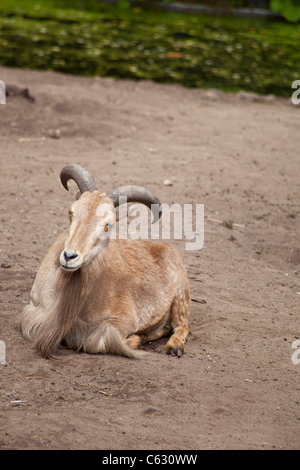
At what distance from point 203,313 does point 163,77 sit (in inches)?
406

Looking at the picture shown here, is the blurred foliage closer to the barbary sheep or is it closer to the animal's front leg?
the barbary sheep

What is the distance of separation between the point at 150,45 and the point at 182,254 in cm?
1305

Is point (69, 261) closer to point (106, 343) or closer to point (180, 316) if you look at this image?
point (106, 343)

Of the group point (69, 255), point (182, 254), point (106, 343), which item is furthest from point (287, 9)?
point (69, 255)

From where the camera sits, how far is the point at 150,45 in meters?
19.6

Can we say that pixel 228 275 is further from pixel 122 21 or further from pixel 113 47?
pixel 122 21

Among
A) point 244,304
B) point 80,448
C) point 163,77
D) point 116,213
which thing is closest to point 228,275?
point 244,304

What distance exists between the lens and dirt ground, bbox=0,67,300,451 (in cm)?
458

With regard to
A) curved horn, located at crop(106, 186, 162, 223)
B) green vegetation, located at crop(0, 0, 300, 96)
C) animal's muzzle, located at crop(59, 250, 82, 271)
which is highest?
curved horn, located at crop(106, 186, 162, 223)

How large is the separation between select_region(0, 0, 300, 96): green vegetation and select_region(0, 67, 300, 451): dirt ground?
1.63 meters

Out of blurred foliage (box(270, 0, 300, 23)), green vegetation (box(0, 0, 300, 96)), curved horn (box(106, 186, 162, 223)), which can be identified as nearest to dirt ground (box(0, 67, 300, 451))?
curved horn (box(106, 186, 162, 223))

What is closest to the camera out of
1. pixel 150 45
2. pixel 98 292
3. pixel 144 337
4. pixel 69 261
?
pixel 69 261

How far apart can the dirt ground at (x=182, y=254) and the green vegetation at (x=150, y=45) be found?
163 centimetres

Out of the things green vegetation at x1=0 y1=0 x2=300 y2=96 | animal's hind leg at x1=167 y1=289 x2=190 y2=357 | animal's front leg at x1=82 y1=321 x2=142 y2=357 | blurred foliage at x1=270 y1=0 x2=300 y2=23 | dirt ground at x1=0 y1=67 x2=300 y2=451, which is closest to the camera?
dirt ground at x1=0 y1=67 x2=300 y2=451
